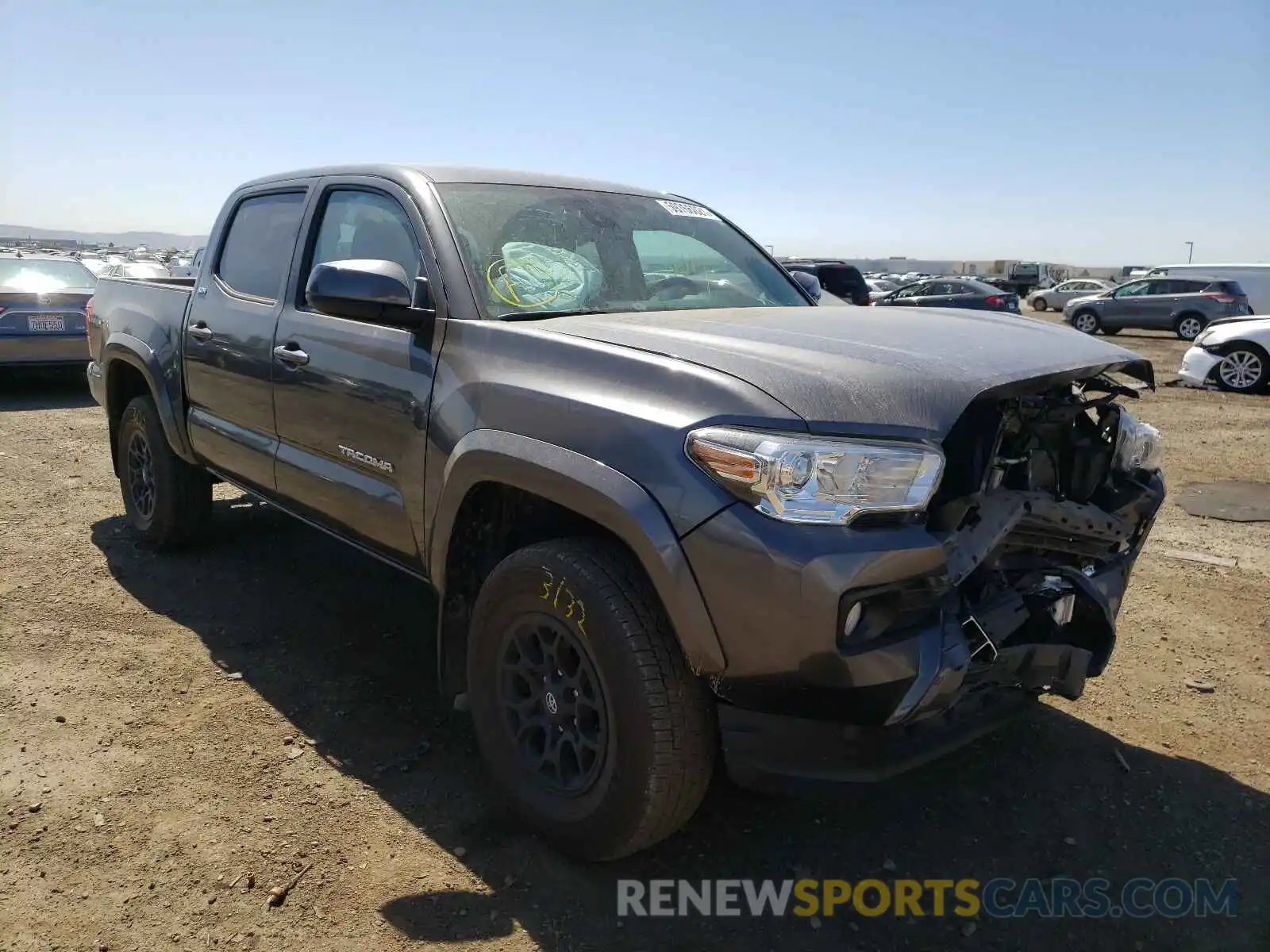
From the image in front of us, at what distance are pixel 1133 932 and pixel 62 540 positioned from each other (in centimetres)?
545

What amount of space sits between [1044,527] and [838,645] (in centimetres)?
91

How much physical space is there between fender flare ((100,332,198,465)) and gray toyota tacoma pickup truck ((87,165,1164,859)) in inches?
42.6

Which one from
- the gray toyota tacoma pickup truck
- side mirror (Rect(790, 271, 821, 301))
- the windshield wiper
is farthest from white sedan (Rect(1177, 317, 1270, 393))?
the windshield wiper

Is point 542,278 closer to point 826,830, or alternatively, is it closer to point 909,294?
point 826,830

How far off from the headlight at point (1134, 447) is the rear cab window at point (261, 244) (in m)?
3.15

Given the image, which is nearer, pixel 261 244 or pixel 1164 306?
pixel 261 244

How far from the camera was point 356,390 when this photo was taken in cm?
325

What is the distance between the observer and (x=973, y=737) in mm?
2424

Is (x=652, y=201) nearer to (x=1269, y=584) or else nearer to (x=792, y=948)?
(x=792, y=948)

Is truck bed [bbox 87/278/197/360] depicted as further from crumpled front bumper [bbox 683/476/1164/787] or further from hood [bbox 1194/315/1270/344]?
hood [bbox 1194/315/1270/344]

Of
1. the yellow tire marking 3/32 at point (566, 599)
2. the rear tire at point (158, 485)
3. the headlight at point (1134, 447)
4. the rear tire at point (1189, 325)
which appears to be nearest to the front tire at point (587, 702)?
the yellow tire marking 3/32 at point (566, 599)

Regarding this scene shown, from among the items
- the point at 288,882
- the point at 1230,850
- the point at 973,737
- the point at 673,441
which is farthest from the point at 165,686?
the point at 1230,850

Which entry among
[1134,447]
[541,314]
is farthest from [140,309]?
[1134,447]

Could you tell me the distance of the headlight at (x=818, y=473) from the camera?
209 centimetres
